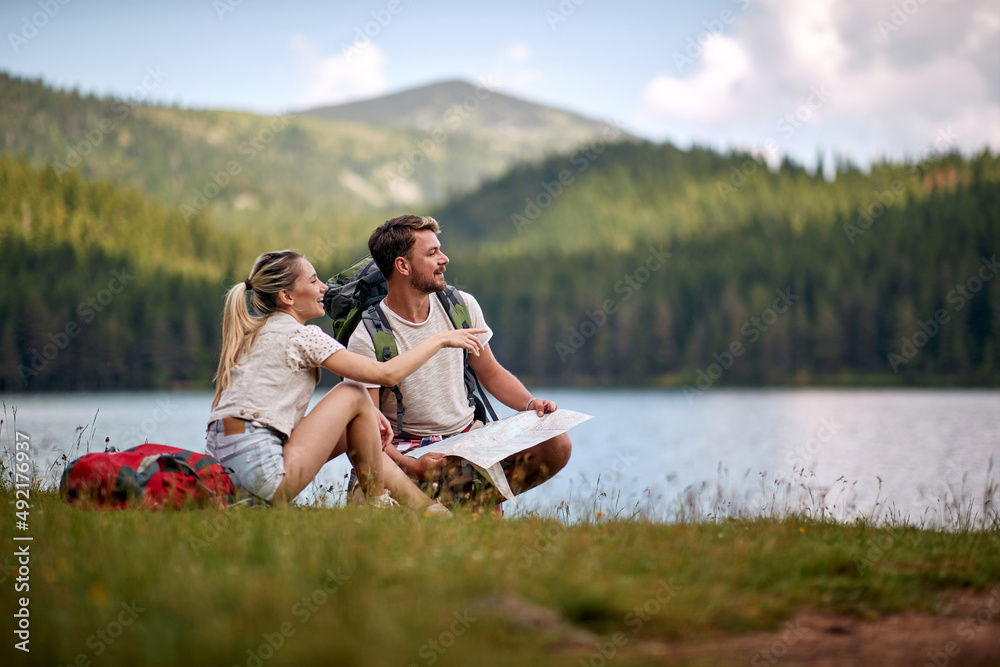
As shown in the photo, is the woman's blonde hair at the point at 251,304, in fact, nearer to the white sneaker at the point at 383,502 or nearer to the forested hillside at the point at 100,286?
the white sneaker at the point at 383,502

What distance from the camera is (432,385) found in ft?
24.2

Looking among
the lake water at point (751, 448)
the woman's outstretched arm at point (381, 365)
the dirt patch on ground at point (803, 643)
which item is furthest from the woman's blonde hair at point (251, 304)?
the dirt patch on ground at point (803, 643)

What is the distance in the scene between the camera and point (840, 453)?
30.9m

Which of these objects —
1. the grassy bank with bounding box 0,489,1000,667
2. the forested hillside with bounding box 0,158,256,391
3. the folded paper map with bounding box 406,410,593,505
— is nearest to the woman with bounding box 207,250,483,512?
the grassy bank with bounding box 0,489,1000,667

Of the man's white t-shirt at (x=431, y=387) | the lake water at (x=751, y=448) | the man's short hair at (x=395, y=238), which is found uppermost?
the man's short hair at (x=395, y=238)

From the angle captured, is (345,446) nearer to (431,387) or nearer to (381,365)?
(381,365)

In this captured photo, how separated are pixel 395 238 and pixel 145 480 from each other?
8.58ft

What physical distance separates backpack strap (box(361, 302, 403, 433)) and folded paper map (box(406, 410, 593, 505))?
439mm

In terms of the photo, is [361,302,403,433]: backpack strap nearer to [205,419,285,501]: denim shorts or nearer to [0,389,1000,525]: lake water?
[0,389,1000,525]: lake water

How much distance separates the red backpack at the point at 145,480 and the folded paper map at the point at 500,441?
1.75m

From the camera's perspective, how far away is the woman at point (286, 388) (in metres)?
5.82

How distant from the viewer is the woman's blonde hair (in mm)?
5934

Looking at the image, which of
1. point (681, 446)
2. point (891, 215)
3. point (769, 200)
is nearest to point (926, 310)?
point (891, 215)

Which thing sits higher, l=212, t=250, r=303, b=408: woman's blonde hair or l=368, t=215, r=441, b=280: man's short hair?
l=368, t=215, r=441, b=280: man's short hair
